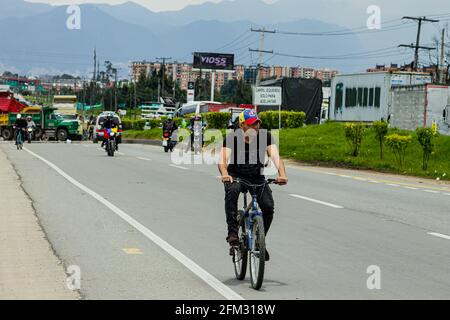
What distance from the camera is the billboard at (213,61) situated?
4770 inches

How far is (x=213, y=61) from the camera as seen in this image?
124 meters

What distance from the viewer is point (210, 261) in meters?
10.7

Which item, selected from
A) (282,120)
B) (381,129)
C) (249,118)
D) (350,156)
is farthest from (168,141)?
(249,118)

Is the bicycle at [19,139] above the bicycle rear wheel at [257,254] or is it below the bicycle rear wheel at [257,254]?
below

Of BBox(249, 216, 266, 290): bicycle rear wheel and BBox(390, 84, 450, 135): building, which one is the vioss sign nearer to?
BBox(390, 84, 450, 135): building

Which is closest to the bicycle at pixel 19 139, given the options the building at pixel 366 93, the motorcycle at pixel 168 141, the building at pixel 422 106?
the motorcycle at pixel 168 141

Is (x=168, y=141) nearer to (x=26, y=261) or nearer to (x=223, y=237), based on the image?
(x=223, y=237)

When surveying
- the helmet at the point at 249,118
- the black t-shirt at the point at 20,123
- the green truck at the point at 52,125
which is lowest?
the green truck at the point at 52,125

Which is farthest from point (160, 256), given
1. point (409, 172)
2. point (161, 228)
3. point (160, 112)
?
point (160, 112)

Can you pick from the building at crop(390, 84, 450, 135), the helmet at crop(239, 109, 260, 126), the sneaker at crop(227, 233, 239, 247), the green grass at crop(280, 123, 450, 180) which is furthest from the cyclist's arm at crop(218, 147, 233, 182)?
the building at crop(390, 84, 450, 135)

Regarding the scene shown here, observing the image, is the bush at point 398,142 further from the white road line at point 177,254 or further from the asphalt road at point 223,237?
the white road line at point 177,254
